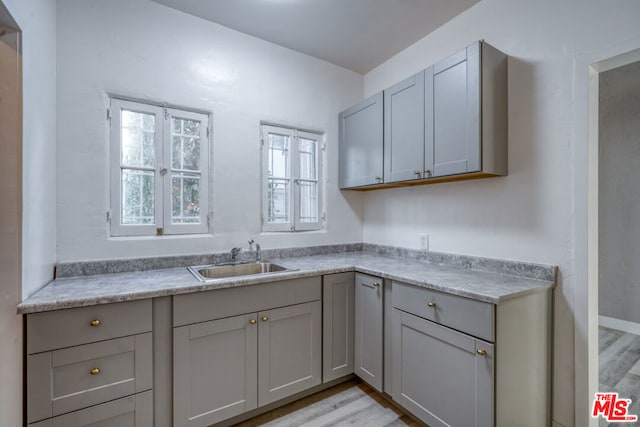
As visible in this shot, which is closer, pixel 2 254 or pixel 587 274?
pixel 2 254

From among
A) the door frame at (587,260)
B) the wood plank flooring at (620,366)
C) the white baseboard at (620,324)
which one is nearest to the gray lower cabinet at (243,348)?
the door frame at (587,260)

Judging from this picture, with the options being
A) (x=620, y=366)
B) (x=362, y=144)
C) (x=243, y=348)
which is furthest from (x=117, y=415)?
(x=620, y=366)

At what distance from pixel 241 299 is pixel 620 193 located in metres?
3.91

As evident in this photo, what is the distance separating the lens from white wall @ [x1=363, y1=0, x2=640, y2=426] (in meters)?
1.56

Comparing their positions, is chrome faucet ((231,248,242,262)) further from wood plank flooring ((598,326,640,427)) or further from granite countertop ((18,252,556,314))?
wood plank flooring ((598,326,640,427))

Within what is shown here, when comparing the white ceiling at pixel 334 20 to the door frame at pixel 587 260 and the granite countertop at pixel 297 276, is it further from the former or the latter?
the granite countertop at pixel 297 276

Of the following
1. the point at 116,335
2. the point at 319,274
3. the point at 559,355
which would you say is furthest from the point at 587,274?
the point at 116,335

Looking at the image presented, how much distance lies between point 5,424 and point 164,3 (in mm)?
2464

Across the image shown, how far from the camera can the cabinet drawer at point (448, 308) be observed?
4.61ft

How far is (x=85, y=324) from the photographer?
4.48 ft

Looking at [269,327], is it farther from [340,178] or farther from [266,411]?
[340,178]

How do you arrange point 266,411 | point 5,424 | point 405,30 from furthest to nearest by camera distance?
point 405,30
point 266,411
point 5,424

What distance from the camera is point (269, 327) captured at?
1.85 m

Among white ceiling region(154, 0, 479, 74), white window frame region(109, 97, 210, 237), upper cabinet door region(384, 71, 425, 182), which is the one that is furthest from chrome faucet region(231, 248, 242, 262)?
white ceiling region(154, 0, 479, 74)
